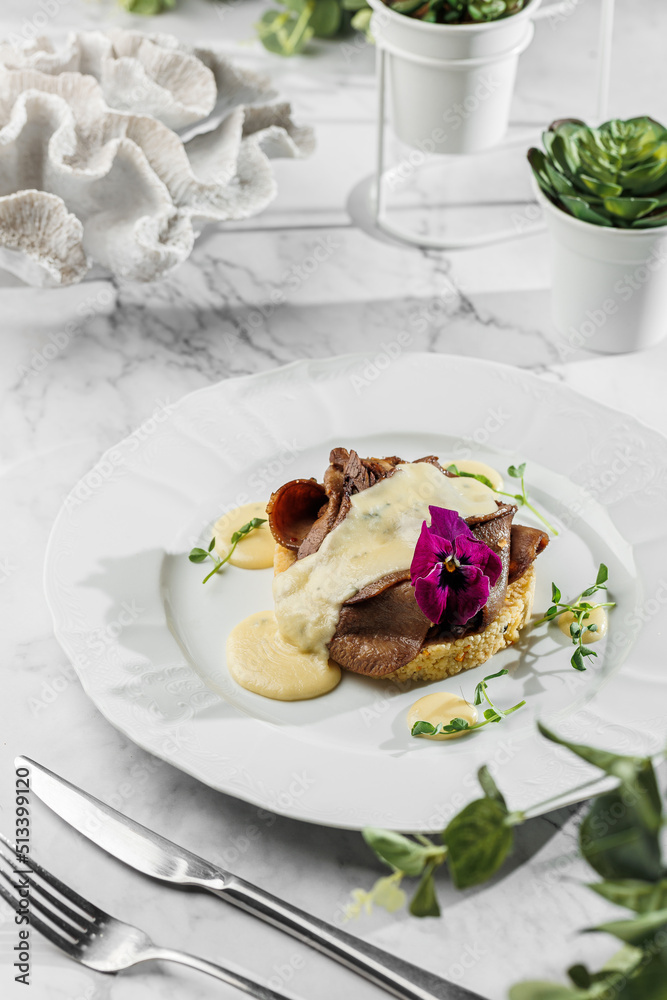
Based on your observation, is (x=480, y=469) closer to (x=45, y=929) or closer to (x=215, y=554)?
(x=215, y=554)

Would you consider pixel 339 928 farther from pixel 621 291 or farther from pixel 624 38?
pixel 624 38

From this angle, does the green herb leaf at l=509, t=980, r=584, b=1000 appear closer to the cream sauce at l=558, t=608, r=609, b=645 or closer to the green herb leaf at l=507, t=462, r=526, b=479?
the cream sauce at l=558, t=608, r=609, b=645

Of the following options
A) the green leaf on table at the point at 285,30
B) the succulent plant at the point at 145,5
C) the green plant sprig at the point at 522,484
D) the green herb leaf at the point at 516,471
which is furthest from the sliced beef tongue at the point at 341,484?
the succulent plant at the point at 145,5

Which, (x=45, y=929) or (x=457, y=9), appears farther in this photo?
(x=457, y=9)

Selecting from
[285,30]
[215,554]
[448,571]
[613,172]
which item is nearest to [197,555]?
[215,554]

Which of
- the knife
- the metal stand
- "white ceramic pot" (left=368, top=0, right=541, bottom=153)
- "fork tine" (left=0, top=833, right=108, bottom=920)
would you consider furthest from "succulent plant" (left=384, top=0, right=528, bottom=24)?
"fork tine" (left=0, top=833, right=108, bottom=920)

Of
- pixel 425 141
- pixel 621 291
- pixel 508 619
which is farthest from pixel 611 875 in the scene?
pixel 425 141

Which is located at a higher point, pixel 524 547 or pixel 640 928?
pixel 640 928
